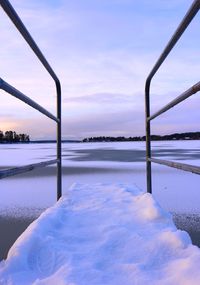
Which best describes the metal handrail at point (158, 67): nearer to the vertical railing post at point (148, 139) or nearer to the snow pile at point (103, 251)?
the vertical railing post at point (148, 139)

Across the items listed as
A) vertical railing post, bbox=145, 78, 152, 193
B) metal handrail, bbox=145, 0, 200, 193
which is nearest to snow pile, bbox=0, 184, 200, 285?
metal handrail, bbox=145, 0, 200, 193

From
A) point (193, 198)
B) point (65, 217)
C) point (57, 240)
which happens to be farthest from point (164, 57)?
point (193, 198)

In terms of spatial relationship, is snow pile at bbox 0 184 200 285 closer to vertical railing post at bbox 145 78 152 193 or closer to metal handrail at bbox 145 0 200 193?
metal handrail at bbox 145 0 200 193

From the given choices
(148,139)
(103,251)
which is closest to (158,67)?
(148,139)

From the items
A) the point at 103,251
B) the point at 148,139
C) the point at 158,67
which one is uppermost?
the point at 158,67

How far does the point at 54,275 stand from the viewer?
3.83 ft

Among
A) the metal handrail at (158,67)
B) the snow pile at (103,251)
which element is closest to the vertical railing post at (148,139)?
the metal handrail at (158,67)

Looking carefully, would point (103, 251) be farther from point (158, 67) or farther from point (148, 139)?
point (148, 139)

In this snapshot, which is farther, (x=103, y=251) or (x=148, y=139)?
(x=148, y=139)

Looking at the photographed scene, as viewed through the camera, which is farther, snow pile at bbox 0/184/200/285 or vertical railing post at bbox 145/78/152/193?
vertical railing post at bbox 145/78/152/193

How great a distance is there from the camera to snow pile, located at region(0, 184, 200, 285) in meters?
1.15

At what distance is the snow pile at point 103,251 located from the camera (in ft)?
3.78

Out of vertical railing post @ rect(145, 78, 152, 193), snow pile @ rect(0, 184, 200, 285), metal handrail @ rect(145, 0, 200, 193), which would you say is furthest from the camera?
vertical railing post @ rect(145, 78, 152, 193)

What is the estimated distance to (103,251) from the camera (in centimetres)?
140
